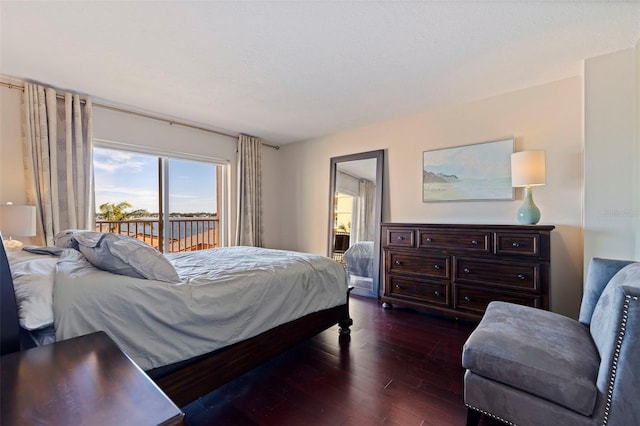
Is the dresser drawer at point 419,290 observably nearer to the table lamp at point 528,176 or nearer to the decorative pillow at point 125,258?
the table lamp at point 528,176

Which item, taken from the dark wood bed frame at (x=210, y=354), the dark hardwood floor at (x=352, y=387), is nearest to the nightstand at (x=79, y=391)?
the dark wood bed frame at (x=210, y=354)

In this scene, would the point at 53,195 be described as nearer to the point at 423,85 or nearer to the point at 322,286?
the point at 322,286

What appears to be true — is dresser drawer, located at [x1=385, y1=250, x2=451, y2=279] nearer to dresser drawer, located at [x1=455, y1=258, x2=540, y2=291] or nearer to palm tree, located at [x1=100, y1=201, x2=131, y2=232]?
dresser drawer, located at [x1=455, y1=258, x2=540, y2=291]

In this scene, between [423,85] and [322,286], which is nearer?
[322,286]

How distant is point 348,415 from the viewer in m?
1.58

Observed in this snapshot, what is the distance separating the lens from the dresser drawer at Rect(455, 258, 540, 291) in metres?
2.50

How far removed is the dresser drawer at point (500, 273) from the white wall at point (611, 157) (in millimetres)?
433

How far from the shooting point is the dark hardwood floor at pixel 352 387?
1.57 meters

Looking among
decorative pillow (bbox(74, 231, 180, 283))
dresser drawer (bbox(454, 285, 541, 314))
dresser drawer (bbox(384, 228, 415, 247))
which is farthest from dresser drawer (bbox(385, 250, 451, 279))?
decorative pillow (bbox(74, 231, 180, 283))

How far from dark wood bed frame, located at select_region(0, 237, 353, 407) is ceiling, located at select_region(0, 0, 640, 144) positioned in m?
1.72

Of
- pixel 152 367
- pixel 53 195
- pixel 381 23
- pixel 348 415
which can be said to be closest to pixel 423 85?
pixel 381 23

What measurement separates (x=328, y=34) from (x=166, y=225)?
3.20 m

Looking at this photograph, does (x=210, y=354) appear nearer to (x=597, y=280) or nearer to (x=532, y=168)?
(x=597, y=280)

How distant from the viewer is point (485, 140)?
3139mm
